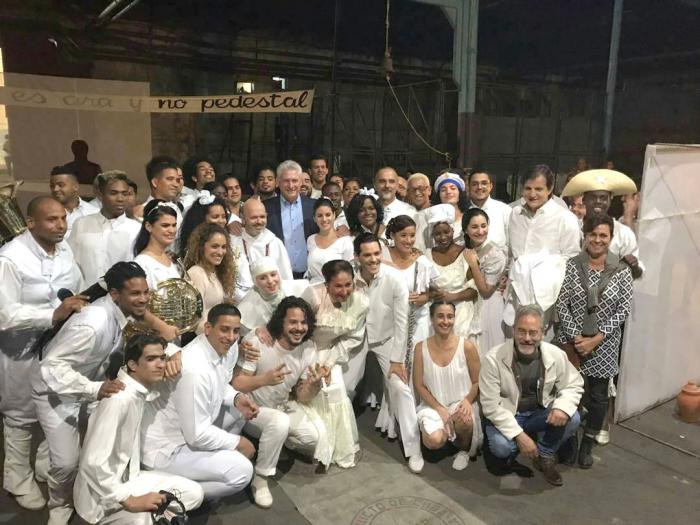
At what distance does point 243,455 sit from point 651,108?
42.9 ft

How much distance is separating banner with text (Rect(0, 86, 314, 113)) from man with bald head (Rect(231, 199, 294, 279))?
11.4 ft

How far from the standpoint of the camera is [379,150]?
12.0 metres

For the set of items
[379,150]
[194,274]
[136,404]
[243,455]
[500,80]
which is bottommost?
[243,455]

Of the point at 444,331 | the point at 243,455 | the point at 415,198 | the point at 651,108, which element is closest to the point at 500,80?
the point at 651,108

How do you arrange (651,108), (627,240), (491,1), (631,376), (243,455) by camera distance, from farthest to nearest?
(651,108), (491,1), (631,376), (627,240), (243,455)

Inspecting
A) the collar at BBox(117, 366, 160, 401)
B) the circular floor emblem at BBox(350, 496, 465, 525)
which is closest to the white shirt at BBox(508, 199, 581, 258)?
the circular floor emblem at BBox(350, 496, 465, 525)

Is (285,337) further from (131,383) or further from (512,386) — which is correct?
(512,386)

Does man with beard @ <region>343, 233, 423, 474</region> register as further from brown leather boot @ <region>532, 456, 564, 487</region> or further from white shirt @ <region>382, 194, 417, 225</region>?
white shirt @ <region>382, 194, 417, 225</region>

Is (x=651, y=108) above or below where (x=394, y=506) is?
above

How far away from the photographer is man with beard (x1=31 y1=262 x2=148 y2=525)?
2.92 meters

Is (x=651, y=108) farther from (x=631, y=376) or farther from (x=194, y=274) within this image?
(x=194, y=274)

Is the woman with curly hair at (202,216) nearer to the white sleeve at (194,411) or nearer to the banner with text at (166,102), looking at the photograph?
the white sleeve at (194,411)

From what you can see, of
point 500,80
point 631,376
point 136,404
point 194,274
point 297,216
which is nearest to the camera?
point 136,404

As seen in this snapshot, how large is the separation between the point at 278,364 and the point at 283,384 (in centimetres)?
15
